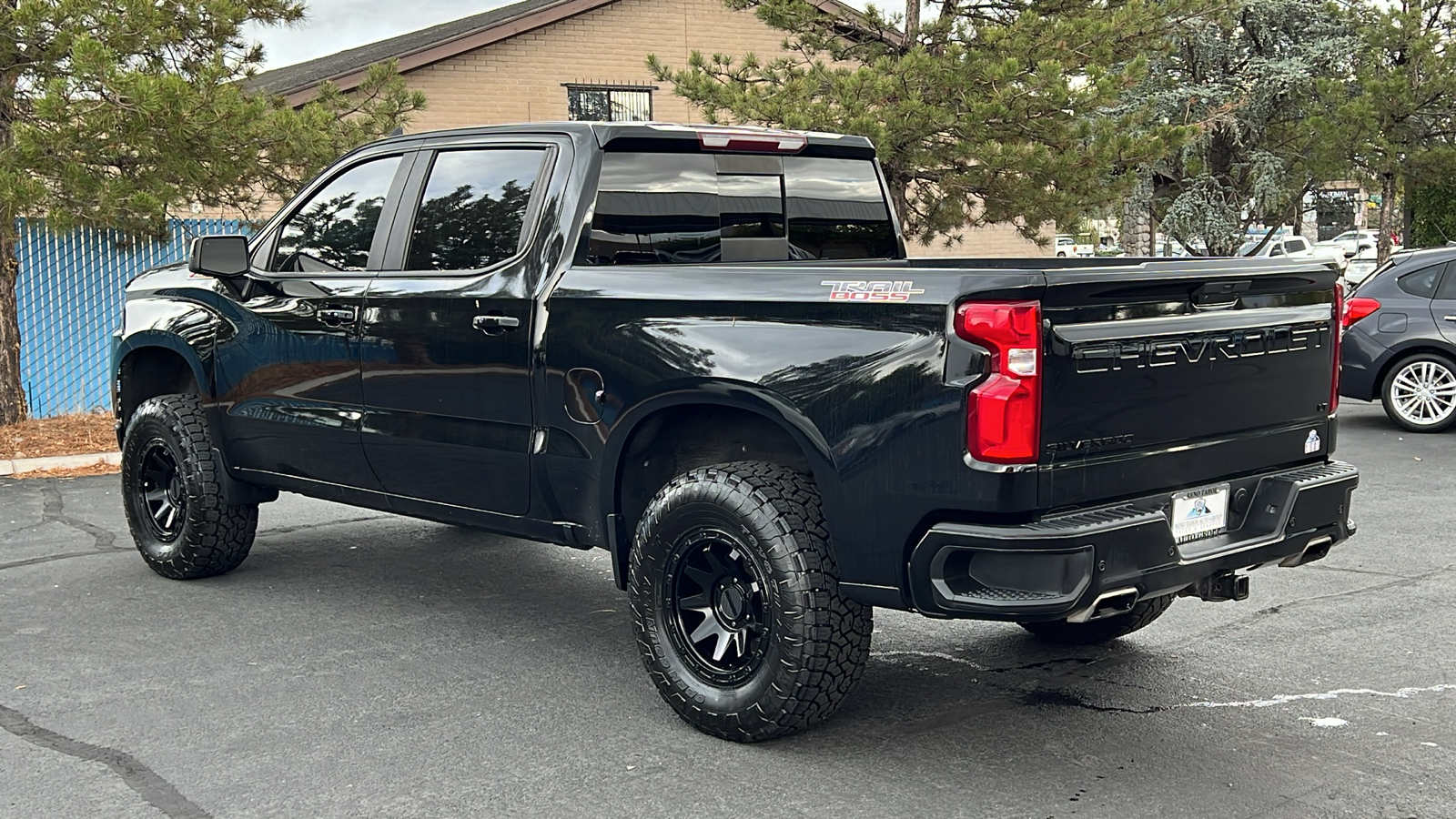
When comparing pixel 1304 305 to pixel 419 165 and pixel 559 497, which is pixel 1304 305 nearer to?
pixel 559 497

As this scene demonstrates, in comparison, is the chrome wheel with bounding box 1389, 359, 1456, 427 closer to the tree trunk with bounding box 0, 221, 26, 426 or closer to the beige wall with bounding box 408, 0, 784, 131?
the tree trunk with bounding box 0, 221, 26, 426

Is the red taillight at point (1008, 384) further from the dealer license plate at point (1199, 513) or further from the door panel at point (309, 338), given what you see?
the door panel at point (309, 338)

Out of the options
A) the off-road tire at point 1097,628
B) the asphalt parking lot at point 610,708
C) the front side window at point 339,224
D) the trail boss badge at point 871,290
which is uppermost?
the front side window at point 339,224

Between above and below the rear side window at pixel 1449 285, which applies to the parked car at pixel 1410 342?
below

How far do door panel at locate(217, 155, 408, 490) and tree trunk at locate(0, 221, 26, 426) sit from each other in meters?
7.06

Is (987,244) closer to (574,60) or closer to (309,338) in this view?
(574,60)

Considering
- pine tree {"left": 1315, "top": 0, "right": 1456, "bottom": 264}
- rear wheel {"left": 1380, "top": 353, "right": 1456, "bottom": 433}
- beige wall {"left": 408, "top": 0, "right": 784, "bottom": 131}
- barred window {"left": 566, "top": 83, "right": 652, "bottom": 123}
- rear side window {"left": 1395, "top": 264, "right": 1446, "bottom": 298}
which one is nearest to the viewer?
rear wheel {"left": 1380, "top": 353, "right": 1456, "bottom": 433}

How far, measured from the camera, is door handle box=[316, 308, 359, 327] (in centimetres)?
576

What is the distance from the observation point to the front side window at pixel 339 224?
19.3ft

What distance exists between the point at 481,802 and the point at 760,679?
91 cm

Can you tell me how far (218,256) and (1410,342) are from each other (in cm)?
956

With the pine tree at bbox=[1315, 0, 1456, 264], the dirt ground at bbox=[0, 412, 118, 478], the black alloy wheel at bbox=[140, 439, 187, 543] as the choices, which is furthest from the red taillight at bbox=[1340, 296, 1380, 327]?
the pine tree at bbox=[1315, 0, 1456, 264]

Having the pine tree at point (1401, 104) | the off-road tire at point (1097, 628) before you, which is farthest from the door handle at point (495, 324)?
the pine tree at point (1401, 104)

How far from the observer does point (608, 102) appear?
2134cm
